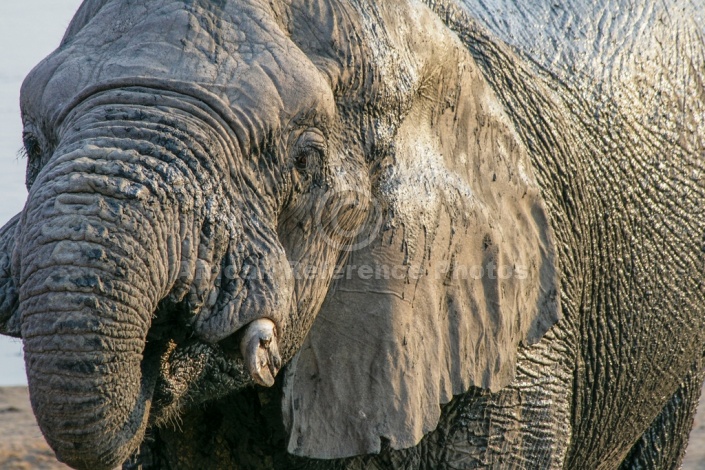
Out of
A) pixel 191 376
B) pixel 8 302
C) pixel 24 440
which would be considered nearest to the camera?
pixel 8 302

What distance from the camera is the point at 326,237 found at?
211 cm

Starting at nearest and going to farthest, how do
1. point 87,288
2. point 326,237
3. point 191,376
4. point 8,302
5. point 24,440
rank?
1. point 87,288
2. point 8,302
3. point 191,376
4. point 326,237
5. point 24,440

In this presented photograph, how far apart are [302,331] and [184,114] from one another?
19.6 inches

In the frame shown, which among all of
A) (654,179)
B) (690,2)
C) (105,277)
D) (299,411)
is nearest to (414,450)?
(299,411)

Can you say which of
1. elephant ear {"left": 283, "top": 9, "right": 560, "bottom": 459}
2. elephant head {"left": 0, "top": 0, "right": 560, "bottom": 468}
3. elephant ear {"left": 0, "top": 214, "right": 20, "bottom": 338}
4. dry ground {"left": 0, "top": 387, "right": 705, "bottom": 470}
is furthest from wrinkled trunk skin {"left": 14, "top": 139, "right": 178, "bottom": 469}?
dry ground {"left": 0, "top": 387, "right": 705, "bottom": 470}

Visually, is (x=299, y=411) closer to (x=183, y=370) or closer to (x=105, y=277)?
(x=183, y=370)

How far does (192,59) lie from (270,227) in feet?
1.03

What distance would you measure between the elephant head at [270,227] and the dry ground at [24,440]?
8.79 ft

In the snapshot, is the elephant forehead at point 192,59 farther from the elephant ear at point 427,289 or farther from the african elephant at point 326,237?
the elephant ear at point 427,289

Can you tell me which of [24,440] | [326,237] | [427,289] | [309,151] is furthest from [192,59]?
[24,440]

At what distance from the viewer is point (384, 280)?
87.6 inches

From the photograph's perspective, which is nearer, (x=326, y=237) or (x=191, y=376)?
(x=191, y=376)

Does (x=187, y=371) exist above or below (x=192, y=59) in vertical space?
below

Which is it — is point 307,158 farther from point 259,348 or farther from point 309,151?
point 259,348
